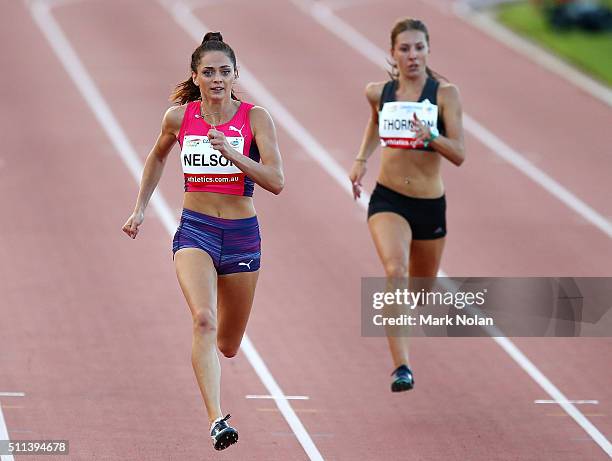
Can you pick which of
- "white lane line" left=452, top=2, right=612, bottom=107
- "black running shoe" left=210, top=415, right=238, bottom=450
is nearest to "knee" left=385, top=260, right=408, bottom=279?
"black running shoe" left=210, top=415, right=238, bottom=450

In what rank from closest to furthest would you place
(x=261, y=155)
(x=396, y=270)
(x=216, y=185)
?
1. (x=261, y=155)
2. (x=216, y=185)
3. (x=396, y=270)

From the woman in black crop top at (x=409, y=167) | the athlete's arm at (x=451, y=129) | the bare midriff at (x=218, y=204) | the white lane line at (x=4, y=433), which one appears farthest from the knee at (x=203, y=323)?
the athlete's arm at (x=451, y=129)

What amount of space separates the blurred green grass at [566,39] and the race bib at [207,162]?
1462cm

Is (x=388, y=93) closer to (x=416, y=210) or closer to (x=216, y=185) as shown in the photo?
(x=416, y=210)

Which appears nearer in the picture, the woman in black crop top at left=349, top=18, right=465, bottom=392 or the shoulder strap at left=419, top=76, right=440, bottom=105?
the woman in black crop top at left=349, top=18, right=465, bottom=392

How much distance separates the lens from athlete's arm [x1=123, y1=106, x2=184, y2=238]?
8391 millimetres

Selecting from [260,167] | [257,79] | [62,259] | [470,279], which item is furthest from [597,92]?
[260,167]

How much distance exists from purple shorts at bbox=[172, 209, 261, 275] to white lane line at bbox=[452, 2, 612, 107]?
1333 cm

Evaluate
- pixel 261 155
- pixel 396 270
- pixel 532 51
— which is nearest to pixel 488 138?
pixel 532 51

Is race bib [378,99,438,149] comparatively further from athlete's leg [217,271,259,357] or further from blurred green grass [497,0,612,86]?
blurred green grass [497,0,612,86]

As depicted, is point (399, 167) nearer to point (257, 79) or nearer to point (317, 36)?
point (257, 79)

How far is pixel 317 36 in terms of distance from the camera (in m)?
25.0

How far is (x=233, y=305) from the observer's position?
858 cm

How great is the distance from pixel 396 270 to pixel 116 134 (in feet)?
32.7
